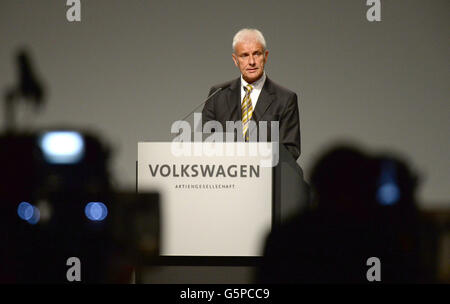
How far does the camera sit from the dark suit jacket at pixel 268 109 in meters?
2.67

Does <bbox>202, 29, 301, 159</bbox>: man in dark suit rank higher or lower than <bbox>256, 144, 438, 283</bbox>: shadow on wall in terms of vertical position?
higher

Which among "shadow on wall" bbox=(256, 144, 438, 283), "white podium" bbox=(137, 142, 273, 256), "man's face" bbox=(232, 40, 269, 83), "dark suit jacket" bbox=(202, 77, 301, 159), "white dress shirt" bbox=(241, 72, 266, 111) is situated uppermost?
"man's face" bbox=(232, 40, 269, 83)

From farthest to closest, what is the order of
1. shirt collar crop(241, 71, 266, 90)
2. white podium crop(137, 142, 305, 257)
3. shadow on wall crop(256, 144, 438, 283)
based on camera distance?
shirt collar crop(241, 71, 266, 90) < shadow on wall crop(256, 144, 438, 283) < white podium crop(137, 142, 305, 257)

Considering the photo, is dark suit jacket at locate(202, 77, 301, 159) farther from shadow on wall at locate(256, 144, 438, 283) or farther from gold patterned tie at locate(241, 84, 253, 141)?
shadow on wall at locate(256, 144, 438, 283)

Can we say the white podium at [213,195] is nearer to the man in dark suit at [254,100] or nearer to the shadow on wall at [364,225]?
the shadow on wall at [364,225]

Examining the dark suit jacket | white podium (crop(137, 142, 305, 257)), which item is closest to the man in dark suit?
the dark suit jacket

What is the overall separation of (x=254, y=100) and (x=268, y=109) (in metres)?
0.09

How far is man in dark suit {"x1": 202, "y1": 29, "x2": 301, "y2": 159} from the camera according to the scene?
2.68m

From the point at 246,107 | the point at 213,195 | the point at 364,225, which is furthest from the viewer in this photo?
the point at 364,225

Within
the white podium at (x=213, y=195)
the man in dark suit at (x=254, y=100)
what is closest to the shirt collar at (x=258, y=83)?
the man in dark suit at (x=254, y=100)

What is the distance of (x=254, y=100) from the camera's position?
2732 mm

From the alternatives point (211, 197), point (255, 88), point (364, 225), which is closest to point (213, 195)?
point (211, 197)

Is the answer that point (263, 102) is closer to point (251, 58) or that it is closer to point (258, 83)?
point (258, 83)
